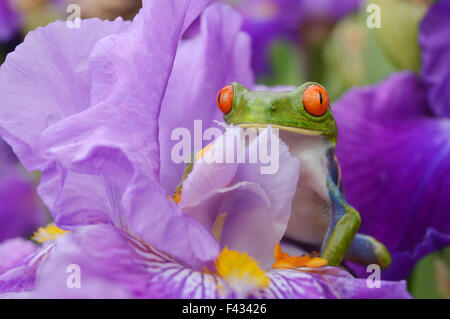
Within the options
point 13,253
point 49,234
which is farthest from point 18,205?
point 49,234

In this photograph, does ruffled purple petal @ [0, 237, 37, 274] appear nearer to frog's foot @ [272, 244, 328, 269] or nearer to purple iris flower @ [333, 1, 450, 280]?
frog's foot @ [272, 244, 328, 269]

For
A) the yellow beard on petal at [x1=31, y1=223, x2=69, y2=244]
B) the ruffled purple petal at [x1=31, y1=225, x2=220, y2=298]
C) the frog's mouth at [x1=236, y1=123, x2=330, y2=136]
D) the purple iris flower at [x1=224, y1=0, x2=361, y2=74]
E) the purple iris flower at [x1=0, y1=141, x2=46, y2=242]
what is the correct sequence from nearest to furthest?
the ruffled purple petal at [x1=31, y1=225, x2=220, y2=298], the frog's mouth at [x1=236, y1=123, x2=330, y2=136], the yellow beard on petal at [x1=31, y1=223, x2=69, y2=244], the purple iris flower at [x1=0, y1=141, x2=46, y2=242], the purple iris flower at [x1=224, y1=0, x2=361, y2=74]

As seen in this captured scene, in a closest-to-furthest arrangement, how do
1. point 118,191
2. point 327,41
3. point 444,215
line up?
point 118,191
point 444,215
point 327,41

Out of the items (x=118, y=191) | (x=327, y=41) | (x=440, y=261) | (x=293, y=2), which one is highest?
(x=293, y=2)

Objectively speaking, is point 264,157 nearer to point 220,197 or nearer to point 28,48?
point 220,197

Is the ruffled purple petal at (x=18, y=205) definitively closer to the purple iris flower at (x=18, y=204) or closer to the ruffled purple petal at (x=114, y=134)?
the purple iris flower at (x=18, y=204)

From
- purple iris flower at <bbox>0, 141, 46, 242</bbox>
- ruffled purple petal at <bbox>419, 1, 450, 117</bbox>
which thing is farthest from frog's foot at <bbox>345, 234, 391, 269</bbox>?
purple iris flower at <bbox>0, 141, 46, 242</bbox>
